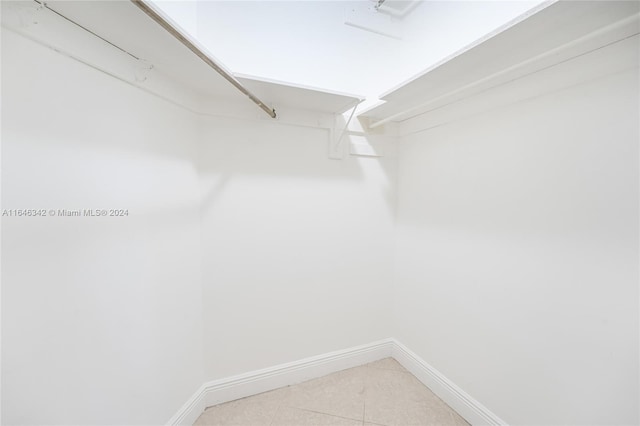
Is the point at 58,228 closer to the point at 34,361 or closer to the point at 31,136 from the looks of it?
the point at 31,136

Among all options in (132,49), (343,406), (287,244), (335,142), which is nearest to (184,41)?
(132,49)

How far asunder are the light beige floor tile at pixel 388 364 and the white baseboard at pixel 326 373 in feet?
0.09

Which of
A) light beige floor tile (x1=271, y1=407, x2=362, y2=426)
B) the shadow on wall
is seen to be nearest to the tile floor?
light beige floor tile (x1=271, y1=407, x2=362, y2=426)

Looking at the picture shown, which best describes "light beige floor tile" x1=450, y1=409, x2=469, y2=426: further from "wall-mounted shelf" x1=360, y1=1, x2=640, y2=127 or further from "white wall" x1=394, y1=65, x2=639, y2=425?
"wall-mounted shelf" x1=360, y1=1, x2=640, y2=127

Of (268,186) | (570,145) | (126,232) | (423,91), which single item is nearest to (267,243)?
(268,186)

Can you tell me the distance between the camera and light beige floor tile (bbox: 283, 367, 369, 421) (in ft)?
5.25

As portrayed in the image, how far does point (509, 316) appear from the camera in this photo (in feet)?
4.37

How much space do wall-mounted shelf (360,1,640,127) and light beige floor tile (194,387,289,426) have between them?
7.33 ft

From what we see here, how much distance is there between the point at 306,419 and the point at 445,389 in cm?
99

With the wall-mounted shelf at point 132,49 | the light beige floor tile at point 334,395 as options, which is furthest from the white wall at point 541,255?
the wall-mounted shelf at point 132,49

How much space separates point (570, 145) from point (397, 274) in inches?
57.2

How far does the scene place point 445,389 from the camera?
5.45 feet

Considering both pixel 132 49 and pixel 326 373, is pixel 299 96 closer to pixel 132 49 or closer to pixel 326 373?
pixel 132 49

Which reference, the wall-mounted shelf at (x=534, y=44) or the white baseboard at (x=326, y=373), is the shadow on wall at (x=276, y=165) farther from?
the white baseboard at (x=326, y=373)
